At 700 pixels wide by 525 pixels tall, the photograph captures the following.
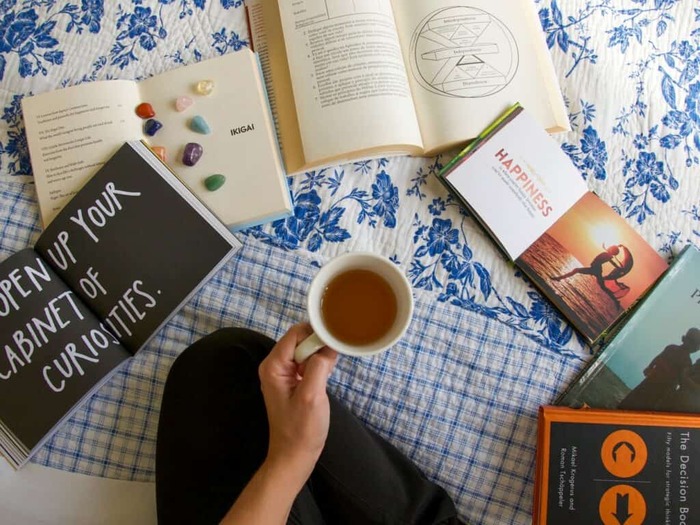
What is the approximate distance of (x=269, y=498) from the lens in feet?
1.99

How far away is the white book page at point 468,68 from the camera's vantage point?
797 millimetres

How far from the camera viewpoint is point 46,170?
0.79 m

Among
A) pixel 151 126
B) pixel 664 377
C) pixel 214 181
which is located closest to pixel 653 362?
pixel 664 377

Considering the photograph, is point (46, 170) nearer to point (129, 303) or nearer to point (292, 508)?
point (129, 303)

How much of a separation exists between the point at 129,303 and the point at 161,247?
89mm

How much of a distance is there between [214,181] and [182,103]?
129 millimetres

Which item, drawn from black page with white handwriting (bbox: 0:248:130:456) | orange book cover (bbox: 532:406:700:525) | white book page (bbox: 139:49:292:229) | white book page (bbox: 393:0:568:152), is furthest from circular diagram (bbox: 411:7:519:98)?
black page with white handwriting (bbox: 0:248:130:456)

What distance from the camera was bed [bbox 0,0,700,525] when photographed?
2.49 feet

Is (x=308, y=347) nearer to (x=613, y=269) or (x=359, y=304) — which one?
(x=359, y=304)

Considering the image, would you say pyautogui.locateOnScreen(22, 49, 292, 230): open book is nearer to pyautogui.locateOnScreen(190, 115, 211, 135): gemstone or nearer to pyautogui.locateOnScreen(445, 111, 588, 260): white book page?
pyautogui.locateOnScreen(190, 115, 211, 135): gemstone

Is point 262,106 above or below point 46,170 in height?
above

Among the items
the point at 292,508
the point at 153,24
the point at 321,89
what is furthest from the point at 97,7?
the point at 292,508

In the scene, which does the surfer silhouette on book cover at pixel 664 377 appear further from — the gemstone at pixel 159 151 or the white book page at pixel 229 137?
the gemstone at pixel 159 151

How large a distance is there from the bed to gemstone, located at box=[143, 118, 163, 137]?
9cm
